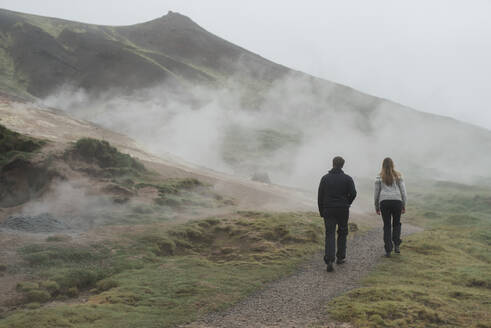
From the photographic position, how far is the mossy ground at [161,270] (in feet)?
26.6

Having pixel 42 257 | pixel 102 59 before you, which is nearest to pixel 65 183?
pixel 42 257

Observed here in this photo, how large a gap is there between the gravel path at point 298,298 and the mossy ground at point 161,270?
1.35ft

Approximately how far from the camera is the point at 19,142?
25078 millimetres

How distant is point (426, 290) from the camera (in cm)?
884

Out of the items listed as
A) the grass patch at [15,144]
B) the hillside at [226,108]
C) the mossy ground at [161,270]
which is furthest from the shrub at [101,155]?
the hillside at [226,108]

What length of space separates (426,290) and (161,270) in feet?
22.3

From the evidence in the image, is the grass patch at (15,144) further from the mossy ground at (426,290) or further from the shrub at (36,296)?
the mossy ground at (426,290)

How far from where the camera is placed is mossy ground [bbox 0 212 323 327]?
26.6 ft

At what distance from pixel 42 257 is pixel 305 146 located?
58.0 meters


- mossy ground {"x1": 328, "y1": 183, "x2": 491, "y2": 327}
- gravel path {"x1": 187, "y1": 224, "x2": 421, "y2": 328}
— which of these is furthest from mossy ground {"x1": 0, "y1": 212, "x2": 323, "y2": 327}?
mossy ground {"x1": 328, "y1": 183, "x2": 491, "y2": 327}

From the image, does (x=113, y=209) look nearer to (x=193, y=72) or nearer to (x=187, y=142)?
(x=187, y=142)

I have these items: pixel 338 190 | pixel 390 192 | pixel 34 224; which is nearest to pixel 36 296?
pixel 34 224

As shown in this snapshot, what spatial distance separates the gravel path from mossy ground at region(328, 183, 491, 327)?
37 centimetres

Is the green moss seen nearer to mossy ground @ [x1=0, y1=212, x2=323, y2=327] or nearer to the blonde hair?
mossy ground @ [x1=0, y1=212, x2=323, y2=327]
